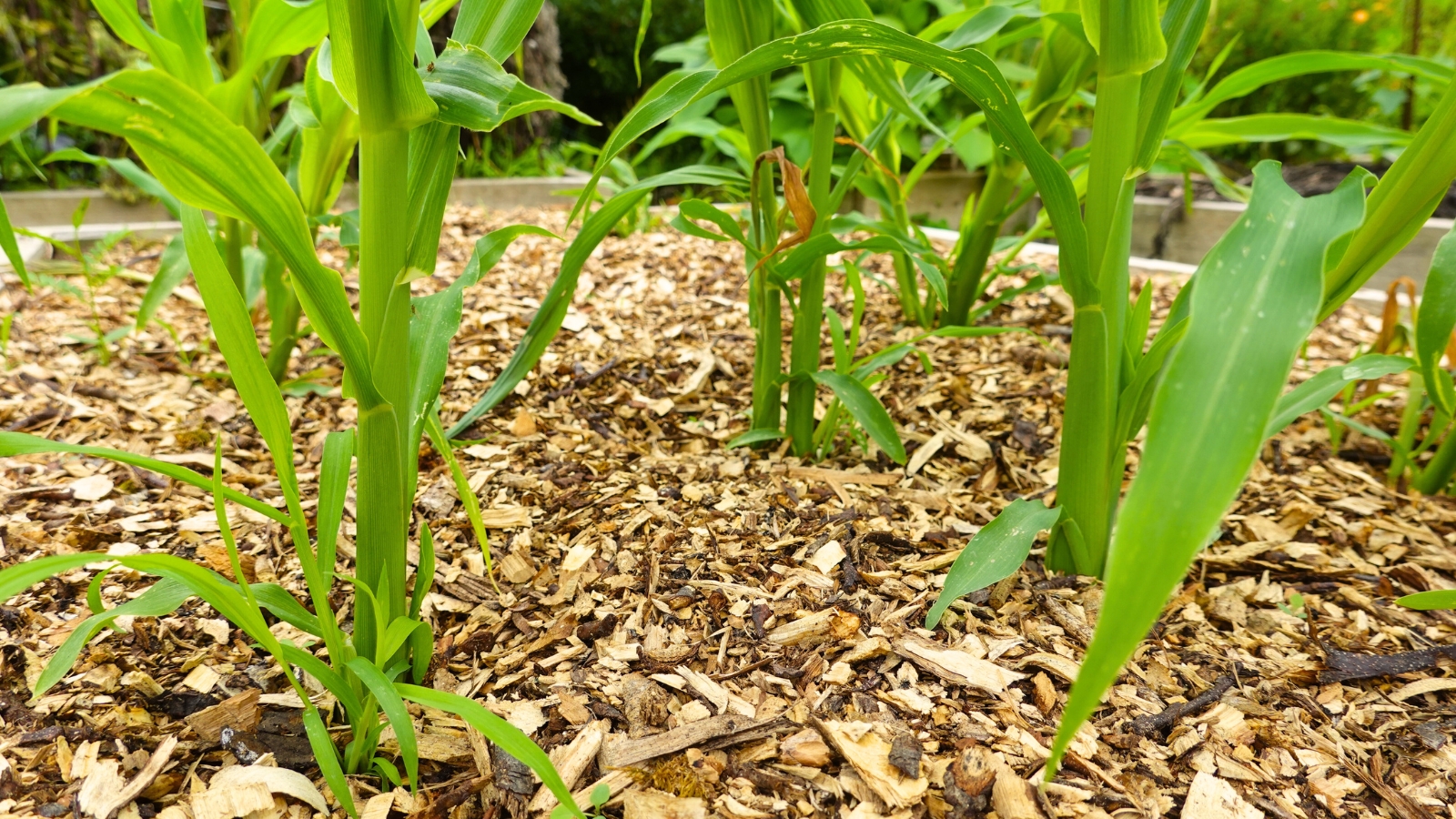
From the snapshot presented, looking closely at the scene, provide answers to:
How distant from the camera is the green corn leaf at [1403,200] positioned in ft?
2.16

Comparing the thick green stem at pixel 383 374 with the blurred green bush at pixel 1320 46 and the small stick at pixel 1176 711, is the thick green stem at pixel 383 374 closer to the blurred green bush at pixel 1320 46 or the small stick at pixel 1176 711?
the small stick at pixel 1176 711

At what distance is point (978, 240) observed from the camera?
1.40m

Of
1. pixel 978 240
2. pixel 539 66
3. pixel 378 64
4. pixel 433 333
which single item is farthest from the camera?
pixel 539 66

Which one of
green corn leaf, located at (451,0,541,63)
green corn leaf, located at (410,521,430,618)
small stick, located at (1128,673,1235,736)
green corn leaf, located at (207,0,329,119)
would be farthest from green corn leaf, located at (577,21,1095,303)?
green corn leaf, located at (207,0,329,119)

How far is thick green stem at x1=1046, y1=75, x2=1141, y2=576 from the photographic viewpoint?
0.74 m

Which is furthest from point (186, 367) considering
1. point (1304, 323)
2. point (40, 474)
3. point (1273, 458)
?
point (1273, 458)

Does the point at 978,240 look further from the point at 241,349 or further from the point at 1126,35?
the point at 241,349

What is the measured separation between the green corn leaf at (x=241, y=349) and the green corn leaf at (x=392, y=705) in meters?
0.13

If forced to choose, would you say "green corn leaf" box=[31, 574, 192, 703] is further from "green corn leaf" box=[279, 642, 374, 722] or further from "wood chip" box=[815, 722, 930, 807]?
"wood chip" box=[815, 722, 930, 807]

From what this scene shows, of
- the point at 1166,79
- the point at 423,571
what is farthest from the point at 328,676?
the point at 1166,79

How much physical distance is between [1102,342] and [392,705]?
645mm

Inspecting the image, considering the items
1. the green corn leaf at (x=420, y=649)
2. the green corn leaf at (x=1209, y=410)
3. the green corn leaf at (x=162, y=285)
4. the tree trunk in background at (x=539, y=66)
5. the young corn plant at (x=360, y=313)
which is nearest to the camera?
the green corn leaf at (x=1209, y=410)

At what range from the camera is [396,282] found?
2.01ft

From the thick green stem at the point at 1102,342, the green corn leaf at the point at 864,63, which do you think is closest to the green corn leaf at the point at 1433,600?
the thick green stem at the point at 1102,342
